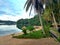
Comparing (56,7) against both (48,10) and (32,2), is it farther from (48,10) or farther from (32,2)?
(32,2)

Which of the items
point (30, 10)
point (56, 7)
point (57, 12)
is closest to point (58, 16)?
point (57, 12)

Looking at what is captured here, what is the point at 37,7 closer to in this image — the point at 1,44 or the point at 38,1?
the point at 38,1

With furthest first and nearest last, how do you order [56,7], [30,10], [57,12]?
[57,12] < [56,7] < [30,10]

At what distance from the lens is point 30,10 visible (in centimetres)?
3009

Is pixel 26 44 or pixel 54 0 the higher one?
pixel 54 0

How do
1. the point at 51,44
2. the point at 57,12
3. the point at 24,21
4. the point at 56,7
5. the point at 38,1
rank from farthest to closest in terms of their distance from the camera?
the point at 24,21 → the point at 57,12 → the point at 56,7 → the point at 38,1 → the point at 51,44

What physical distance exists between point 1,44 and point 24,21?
54790 mm

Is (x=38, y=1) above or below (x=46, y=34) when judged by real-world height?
above

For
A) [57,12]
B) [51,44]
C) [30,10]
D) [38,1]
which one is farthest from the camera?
[57,12]

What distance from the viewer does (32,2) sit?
28.4 m

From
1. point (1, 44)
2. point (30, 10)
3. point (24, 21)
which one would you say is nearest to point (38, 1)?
point (30, 10)

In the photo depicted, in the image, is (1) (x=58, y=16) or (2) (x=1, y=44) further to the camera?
(1) (x=58, y=16)

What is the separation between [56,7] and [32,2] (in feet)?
22.7

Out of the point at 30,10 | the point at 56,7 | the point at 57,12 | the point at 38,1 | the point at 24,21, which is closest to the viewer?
the point at 38,1
